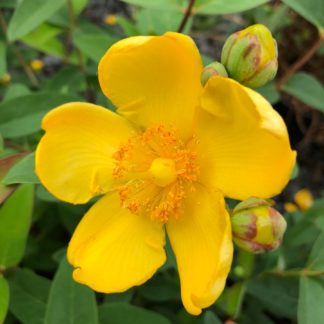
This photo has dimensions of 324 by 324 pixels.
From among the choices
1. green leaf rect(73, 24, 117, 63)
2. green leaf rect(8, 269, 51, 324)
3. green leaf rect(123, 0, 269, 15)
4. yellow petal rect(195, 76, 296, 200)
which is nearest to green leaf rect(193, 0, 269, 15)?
green leaf rect(123, 0, 269, 15)

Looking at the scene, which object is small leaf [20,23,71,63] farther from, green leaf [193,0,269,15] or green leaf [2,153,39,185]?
green leaf [2,153,39,185]

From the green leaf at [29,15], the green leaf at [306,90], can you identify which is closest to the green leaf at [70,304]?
the green leaf at [29,15]

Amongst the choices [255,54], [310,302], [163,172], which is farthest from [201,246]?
[255,54]

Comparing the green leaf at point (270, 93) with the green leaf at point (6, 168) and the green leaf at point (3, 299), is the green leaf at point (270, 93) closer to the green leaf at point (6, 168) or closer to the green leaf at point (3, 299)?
the green leaf at point (6, 168)

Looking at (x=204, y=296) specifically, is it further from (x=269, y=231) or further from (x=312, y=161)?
(x=312, y=161)

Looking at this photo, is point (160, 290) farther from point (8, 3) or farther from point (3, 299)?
point (8, 3)

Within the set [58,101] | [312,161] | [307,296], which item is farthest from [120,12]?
[307,296]
